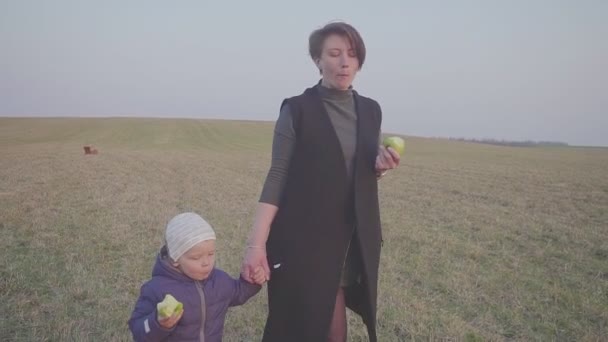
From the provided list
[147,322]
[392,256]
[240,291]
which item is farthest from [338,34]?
[392,256]

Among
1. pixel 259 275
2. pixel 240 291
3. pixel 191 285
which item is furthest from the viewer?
pixel 240 291

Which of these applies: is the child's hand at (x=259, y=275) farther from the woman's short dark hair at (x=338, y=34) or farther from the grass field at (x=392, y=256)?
the grass field at (x=392, y=256)

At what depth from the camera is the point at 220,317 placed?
264 centimetres

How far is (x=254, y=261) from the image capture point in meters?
2.31

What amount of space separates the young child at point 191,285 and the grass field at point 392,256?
1.79m

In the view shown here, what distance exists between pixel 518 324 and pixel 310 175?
3.64m

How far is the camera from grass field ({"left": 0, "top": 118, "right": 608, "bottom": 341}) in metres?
4.44

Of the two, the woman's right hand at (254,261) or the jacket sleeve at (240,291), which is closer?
the woman's right hand at (254,261)

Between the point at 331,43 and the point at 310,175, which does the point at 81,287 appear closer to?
the point at 310,175

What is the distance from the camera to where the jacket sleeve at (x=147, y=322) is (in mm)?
2211

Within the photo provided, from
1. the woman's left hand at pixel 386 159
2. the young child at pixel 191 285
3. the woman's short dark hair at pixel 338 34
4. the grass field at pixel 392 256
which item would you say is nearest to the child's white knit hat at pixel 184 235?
the young child at pixel 191 285

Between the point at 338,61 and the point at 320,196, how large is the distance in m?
0.71

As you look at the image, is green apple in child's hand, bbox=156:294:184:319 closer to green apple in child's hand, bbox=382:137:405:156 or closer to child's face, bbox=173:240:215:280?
child's face, bbox=173:240:215:280

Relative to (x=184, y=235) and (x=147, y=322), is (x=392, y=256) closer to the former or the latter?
(x=184, y=235)
